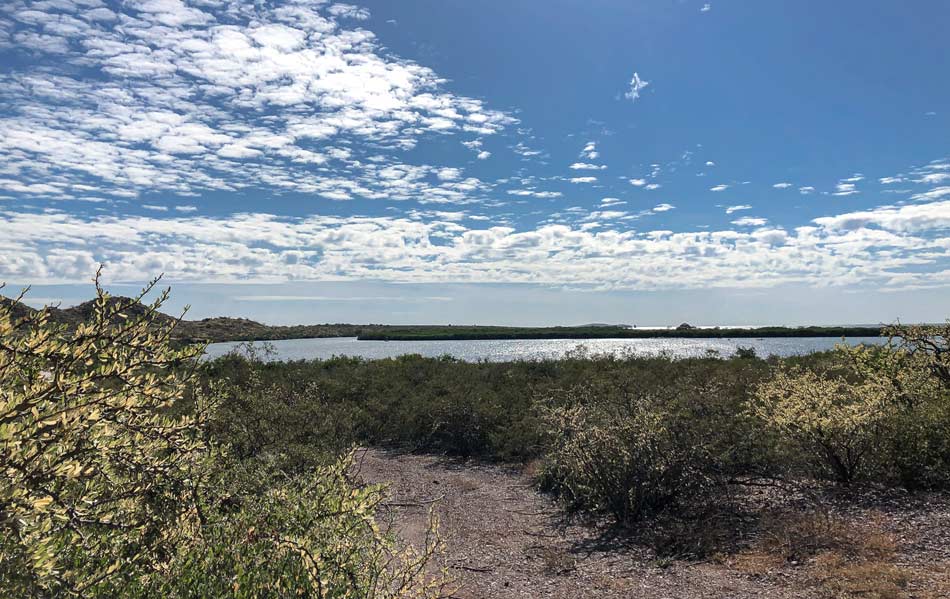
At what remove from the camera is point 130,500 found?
128 inches

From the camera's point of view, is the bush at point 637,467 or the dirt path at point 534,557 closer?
the dirt path at point 534,557

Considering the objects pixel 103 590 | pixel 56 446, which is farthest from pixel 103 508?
pixel 56 446

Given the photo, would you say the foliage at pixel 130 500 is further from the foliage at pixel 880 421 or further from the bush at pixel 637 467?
the foliage at pixel 880 421

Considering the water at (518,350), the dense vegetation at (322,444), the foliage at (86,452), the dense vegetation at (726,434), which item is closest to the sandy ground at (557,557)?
the dense vegetation at (322,444)

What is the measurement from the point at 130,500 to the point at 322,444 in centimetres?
788

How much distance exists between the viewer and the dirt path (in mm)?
6750

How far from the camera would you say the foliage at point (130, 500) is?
2.35 metres

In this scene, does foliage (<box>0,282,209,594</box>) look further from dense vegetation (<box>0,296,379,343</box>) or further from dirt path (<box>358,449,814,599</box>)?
dirt path (<box>358,449,814,599</box>)

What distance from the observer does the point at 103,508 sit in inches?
123

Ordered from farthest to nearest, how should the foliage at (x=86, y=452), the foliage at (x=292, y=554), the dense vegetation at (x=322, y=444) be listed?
the foliage at (x=292, y=554) < the dense vegetation at (x=322, y=444) < the foliage at (x=86, y=452)

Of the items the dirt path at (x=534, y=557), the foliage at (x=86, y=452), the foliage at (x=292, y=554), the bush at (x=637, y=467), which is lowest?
the dirt path at (x=534, y=557)

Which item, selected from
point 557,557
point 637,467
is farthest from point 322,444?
point 637,467

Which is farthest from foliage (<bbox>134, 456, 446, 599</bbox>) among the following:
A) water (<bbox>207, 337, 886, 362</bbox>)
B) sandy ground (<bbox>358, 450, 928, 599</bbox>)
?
water (<bbox>207, 337, 886, 362</bbox>)

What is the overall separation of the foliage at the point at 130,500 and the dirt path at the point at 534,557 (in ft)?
4.36
